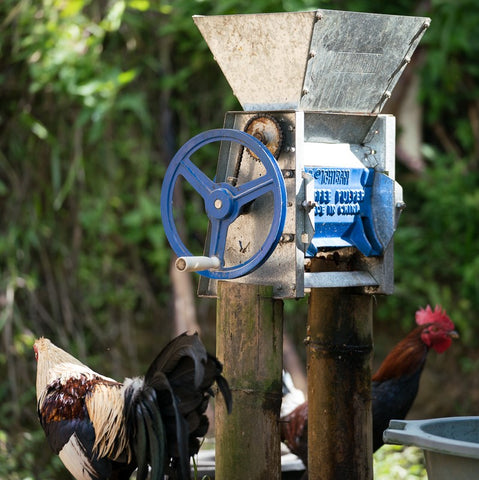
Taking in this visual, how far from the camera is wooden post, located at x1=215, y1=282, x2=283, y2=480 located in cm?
283

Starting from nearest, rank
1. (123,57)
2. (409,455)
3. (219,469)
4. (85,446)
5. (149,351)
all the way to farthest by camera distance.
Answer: (219,469) < (85,446) < (409,455) < (123,57) < (149,351)

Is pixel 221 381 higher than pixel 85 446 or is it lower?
higher

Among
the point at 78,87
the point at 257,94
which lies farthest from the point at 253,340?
the point at 78,87

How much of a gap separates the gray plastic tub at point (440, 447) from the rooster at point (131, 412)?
62 cm

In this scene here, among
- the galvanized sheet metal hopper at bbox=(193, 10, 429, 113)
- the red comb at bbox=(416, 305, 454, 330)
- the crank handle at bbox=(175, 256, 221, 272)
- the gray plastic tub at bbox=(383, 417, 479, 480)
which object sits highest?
the galvanized sheet metal hopper at bbox=(193, 10, 429, 113)

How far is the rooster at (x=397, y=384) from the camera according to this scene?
398cm

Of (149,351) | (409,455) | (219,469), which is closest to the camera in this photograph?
(219,469)

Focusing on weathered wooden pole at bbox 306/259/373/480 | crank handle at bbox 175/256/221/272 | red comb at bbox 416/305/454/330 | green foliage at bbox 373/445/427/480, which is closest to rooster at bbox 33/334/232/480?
crank handle at bbox 175/256/221/272

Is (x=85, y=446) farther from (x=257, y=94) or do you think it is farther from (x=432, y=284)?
(x=432, y=284)

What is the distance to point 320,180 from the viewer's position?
9.97ft

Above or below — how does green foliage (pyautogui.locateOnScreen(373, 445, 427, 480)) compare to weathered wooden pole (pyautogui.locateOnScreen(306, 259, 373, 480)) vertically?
below

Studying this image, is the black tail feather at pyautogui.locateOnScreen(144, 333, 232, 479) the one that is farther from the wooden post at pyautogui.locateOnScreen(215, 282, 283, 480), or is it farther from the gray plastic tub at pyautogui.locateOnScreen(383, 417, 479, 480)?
the gray plastic tub at pyautogui.locateOnScreen(383, 417, 479, 480)

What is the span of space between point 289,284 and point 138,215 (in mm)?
4372

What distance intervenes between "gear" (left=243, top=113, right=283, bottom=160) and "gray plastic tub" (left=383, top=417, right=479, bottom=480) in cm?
101
